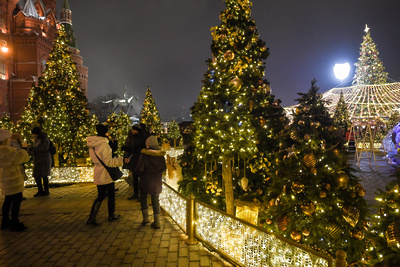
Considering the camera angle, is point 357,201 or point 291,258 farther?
point 357,201

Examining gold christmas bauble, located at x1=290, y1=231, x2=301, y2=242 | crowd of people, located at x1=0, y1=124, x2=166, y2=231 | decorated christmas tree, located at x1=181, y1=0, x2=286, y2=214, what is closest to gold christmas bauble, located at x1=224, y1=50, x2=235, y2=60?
decorated christmas tree, located at x1=181, y1=0, x2=286, y2=214

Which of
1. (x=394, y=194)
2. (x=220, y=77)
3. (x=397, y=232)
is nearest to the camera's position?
(x=397, y=232)

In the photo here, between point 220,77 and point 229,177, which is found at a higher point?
point 220,77

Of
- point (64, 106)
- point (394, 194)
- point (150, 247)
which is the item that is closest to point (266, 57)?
point (394, 194)

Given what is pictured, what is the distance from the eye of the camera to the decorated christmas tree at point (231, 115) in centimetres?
492

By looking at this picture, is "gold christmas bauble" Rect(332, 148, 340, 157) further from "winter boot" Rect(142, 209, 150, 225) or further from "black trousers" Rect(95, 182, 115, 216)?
"black trousers" Rect(95, 182, 115, 216)

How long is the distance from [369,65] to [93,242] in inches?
1708

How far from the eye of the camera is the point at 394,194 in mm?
2582

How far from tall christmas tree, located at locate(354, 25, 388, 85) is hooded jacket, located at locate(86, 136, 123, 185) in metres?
42.1

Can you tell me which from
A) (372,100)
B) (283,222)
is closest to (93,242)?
(283,222)

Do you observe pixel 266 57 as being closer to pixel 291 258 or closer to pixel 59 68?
pixel 291 258

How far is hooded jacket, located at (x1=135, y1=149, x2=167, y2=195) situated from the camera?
4.68 meters

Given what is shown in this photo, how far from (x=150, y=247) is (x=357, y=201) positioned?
3345mm

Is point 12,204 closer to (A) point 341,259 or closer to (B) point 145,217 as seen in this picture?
(B) point 145,217
